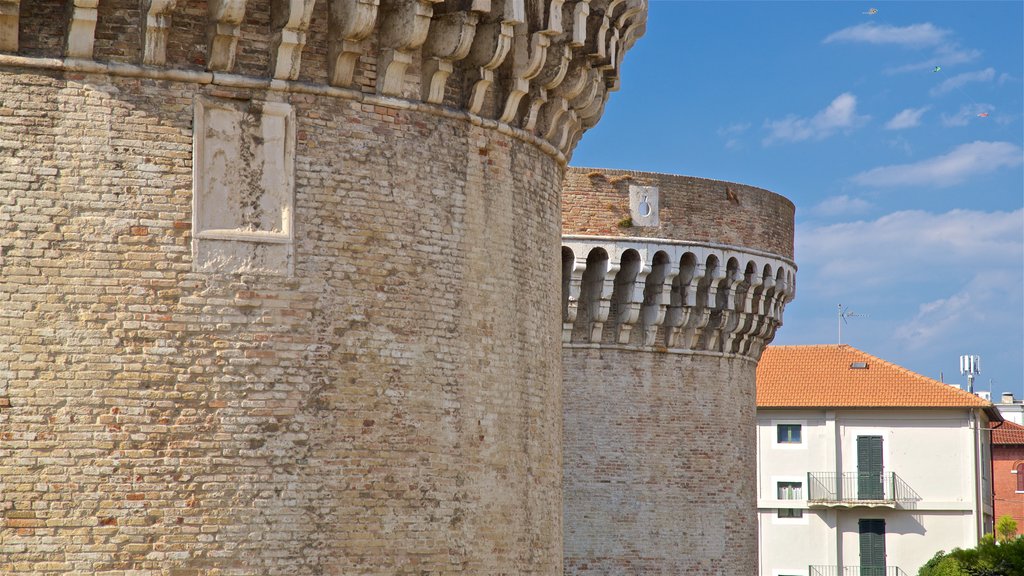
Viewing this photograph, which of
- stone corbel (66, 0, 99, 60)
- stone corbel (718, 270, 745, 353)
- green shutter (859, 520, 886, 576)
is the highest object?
stone corbel (718, 270, 745, 353)

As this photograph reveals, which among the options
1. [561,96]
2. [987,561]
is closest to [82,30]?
[561,96]

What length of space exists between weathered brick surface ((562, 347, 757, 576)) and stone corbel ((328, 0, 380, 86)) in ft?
43.9

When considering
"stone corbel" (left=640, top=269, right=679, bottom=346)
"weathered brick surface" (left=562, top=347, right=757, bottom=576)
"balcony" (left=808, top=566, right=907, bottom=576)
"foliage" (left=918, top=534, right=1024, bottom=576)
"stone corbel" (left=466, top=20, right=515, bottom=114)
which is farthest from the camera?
→ "balcony" (left=808, top=566, right=907, bottom=576)

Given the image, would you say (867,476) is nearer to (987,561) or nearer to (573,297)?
(987,561)

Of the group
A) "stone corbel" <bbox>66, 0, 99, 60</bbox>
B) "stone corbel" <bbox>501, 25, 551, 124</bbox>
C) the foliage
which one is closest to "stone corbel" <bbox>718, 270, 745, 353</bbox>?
the foliage

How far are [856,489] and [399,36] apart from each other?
3895 cm

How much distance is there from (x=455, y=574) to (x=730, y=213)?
15.4 meters

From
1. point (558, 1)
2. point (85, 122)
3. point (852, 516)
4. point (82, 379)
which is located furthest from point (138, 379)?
point (852, 516)

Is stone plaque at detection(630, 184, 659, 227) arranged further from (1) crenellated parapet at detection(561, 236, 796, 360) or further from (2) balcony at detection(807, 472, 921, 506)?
(2) balcony at detection(807, 472, 921, 506)

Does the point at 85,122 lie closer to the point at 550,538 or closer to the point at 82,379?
the point at 82,379

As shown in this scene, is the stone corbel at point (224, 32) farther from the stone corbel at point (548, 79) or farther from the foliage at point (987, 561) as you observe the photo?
the foliage at point (987, 561)

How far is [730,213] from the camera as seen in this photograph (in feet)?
91.0

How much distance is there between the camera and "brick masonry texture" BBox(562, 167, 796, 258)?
86.1 ft

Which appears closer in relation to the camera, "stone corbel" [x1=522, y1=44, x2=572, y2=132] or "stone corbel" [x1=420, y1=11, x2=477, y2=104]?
"stone corbel" [x1=420, y1=11, x2=477, y2=104]
